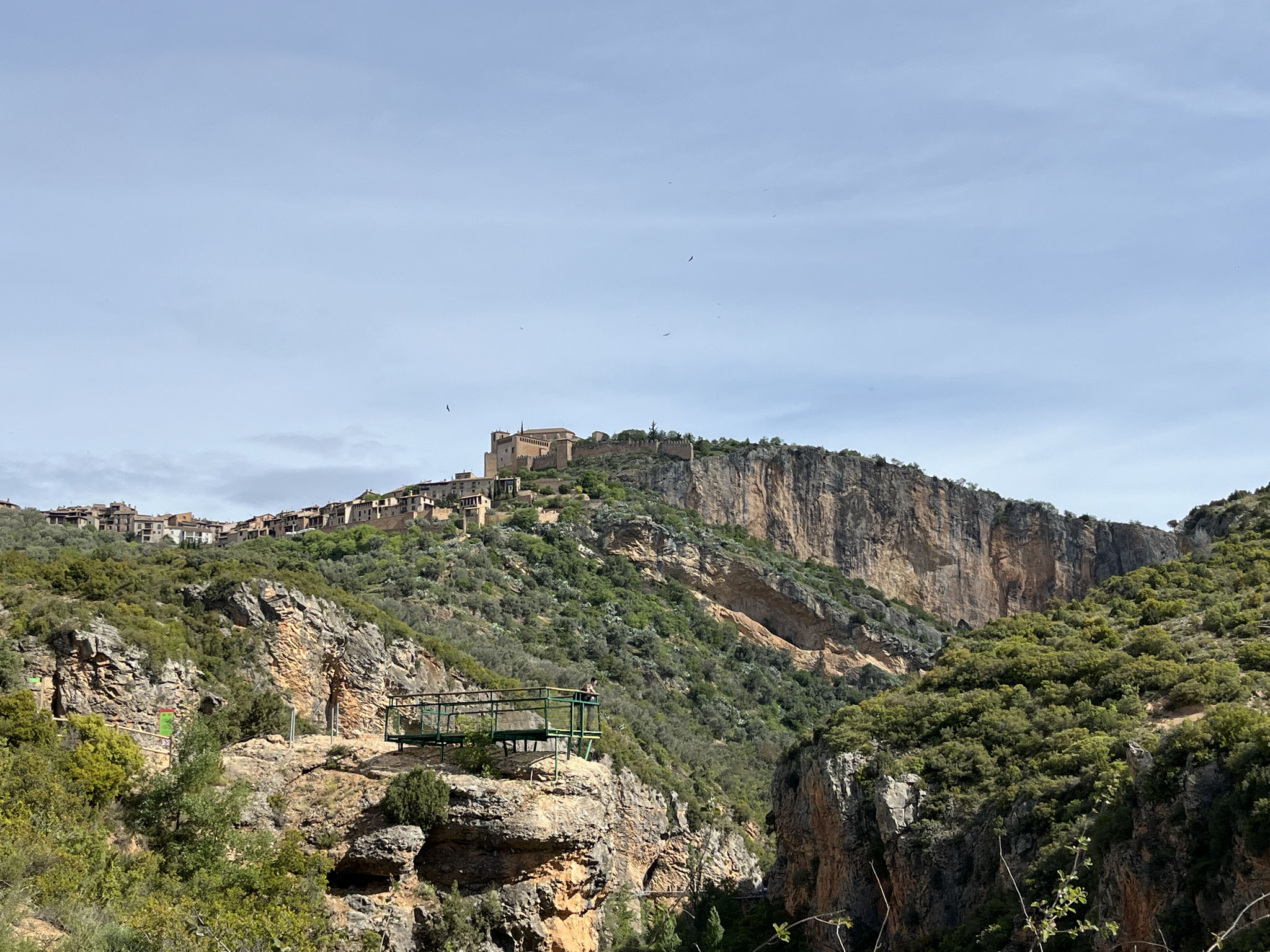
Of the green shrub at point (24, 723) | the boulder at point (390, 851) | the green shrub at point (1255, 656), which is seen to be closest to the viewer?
the boulder at point (390, 851)

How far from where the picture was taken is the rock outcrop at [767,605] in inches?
3543

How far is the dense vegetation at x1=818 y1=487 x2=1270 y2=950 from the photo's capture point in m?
26.0

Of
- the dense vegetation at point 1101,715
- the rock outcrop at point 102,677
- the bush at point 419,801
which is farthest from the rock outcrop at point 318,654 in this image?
the bush at point 419,801

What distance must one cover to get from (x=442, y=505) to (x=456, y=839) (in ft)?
269

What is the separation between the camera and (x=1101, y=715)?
36.8 metres

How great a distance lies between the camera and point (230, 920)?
19.8m

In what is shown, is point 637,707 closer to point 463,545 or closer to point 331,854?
point 463,545

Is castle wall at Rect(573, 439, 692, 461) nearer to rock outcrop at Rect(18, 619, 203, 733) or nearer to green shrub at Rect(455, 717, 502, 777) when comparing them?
rock outcrop at Rect(18, 619, 203, 733)

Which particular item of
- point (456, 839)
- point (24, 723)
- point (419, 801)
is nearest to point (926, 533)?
point (24, 723)

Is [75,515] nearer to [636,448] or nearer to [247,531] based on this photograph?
[247,531]

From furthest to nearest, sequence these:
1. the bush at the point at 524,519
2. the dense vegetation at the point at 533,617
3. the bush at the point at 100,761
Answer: the bush at the point at 524,519
the dense vegetation at the point at 533,617
the bush at the point at 100,761

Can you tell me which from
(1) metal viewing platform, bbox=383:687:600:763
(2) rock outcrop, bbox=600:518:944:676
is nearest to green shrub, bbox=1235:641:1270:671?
(1) metal viewing platform, bbox=383:687:600:763

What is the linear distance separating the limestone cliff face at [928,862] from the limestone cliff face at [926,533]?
6567cm

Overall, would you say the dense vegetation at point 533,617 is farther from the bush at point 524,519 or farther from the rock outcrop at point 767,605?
the rock outcrop at point 767,605
